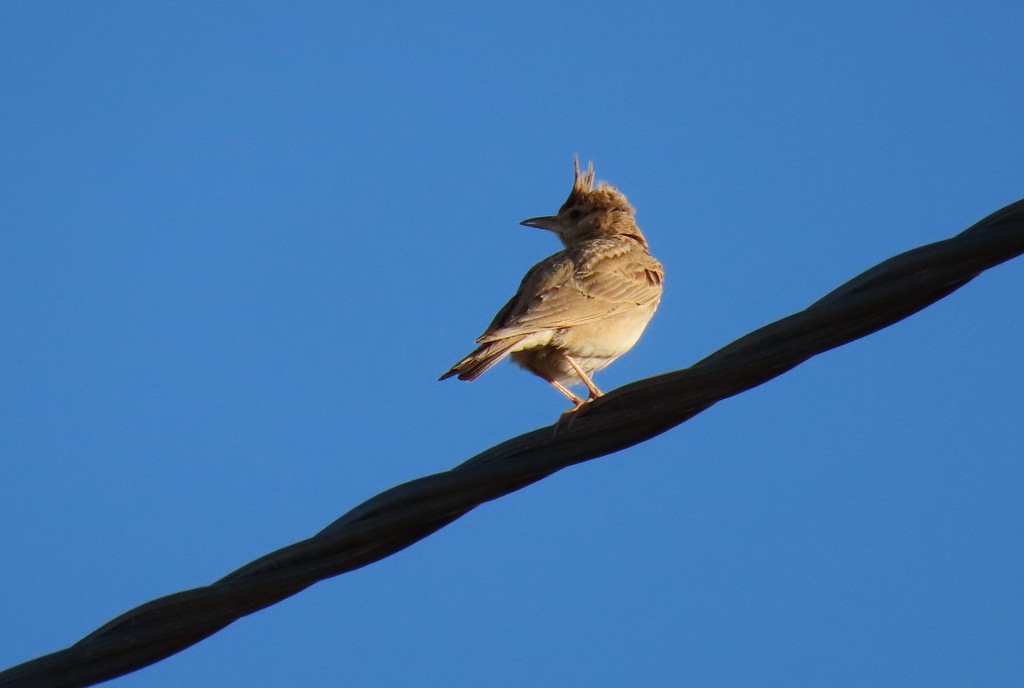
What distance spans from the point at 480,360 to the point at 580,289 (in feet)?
5.30

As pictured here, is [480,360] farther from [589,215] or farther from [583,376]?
[589,215]

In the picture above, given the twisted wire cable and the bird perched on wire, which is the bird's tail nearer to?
the bird perched on wire

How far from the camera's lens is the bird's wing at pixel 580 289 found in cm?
748

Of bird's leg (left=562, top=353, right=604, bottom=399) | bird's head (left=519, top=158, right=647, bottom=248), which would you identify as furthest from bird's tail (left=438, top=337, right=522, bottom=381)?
bird's head (left=519, top=158, right=647, bottom=248)

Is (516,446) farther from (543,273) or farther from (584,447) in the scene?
(543,273)

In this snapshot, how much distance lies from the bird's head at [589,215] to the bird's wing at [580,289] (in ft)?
2.56

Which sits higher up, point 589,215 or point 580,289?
point 589,215

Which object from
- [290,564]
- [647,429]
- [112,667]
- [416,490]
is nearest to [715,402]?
[647,429]

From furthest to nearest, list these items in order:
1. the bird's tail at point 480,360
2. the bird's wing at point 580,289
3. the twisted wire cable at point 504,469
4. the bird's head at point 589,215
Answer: the bird's head at point 589,215, the bird's wing at point 580,289, the bird's tail at point 480,360, the twisted wire cable at point 504,469

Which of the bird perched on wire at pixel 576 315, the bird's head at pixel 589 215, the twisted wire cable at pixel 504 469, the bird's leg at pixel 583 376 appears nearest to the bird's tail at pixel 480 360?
the bird perched on wire at pixel 576 315

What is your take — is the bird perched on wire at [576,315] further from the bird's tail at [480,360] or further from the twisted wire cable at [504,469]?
the twisted wire cable at [504,469]

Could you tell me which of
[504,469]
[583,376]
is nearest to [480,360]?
[583,376]

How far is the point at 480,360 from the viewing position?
6.76m

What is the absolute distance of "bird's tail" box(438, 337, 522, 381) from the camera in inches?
260
